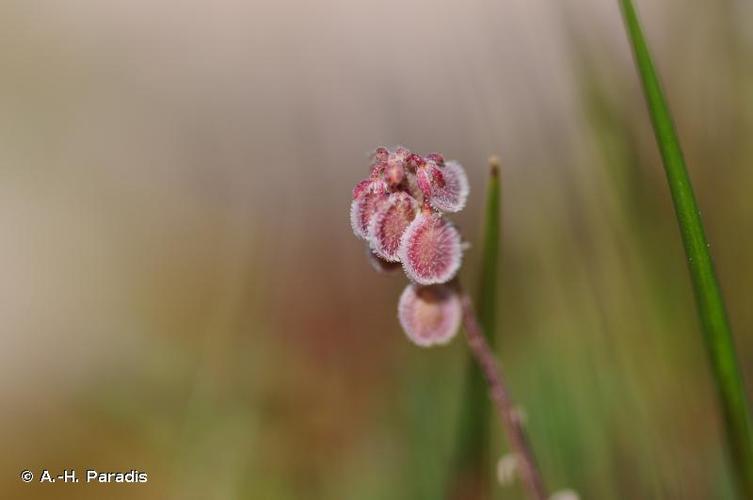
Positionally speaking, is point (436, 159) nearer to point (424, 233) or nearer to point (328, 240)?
point (424, 233)

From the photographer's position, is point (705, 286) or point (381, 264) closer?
point (705, 286)

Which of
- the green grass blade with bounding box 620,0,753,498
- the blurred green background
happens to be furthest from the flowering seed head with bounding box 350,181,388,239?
the blurred green background

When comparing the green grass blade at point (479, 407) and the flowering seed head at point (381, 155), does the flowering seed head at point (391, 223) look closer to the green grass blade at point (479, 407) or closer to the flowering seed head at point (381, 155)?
the flowering seed head at point (381, 155)

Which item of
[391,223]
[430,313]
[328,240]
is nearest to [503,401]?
[430,313]

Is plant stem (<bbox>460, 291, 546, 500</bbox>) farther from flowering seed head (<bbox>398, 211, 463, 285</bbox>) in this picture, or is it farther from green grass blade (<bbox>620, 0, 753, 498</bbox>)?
green grass blade (<bbox>620, 0, 753, 498</bbox>)

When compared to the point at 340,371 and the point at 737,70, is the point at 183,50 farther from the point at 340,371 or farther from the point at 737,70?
the point at 737,70

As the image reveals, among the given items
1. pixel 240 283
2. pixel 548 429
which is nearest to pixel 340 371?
pixel 240 283

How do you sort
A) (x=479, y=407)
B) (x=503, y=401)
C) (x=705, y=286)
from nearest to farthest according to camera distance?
(x=705, y=286)
(x=503, y=401)
(x=479, y=407)
